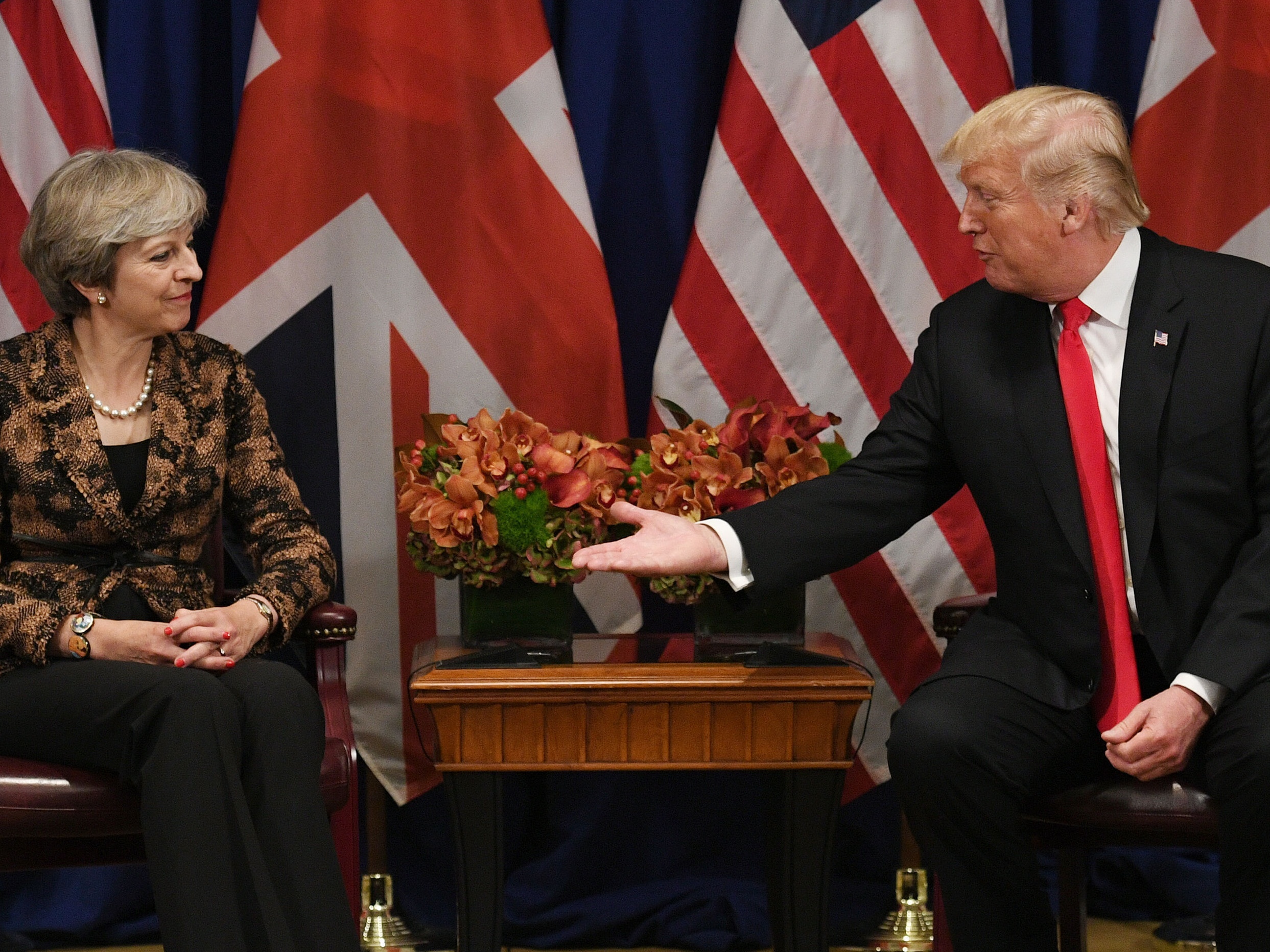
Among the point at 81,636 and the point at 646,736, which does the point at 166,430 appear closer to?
the point at 81,636

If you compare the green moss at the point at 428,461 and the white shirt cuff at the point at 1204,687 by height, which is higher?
the green moss at the point at 428,461

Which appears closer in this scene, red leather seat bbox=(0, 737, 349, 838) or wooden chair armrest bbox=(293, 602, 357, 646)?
red leather seat bbox=(0, 737, 349, 838)

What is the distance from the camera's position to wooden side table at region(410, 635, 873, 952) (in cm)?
261

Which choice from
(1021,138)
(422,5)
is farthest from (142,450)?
(1021,138)

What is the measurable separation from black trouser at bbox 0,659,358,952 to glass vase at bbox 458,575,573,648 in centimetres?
40

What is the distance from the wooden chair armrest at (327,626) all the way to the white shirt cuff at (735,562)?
0.72 metres

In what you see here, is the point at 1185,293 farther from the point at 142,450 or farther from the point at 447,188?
the point at 142,450

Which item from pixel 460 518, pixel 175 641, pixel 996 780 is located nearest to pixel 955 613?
pixel 996 780

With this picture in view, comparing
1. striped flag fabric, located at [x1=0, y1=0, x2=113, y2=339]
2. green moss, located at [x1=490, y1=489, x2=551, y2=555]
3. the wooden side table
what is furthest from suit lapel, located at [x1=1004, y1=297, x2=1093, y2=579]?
striped flag fabric, located at [x1=0, y1=0, x2=113, y2=339]

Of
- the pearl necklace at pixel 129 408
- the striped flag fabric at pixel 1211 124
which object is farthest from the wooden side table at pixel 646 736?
the striped flag fabric at pixel 1211 124

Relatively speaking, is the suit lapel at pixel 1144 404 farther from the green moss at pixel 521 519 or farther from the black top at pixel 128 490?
Result: the black top at pixel 128 490

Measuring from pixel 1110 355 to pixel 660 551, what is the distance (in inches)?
32.8

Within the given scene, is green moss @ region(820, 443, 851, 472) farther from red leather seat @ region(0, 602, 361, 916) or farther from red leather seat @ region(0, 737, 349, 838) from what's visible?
red leather seat @ region(0, 737, 349, 838)

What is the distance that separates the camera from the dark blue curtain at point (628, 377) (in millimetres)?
3352
